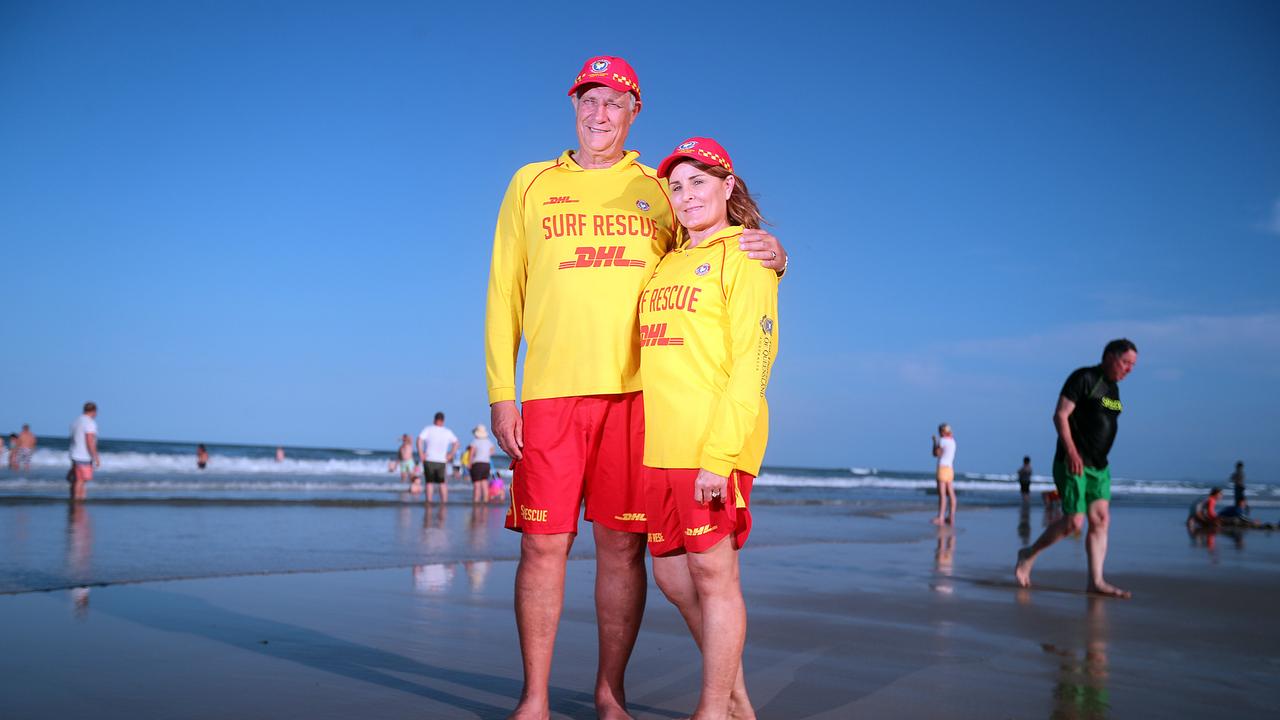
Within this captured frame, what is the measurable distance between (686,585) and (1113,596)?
5316mm

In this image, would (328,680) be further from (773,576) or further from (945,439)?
(945,439)

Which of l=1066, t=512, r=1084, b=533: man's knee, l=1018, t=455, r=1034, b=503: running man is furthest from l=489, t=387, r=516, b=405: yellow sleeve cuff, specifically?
l=1018, t=455, r=1034, b=503: running man

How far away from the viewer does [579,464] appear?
3.09m

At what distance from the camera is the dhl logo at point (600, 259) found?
3.12 m

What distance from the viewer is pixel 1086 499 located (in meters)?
7.09

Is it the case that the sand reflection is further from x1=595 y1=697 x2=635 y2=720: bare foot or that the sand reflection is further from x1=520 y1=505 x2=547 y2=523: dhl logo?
x1=520 y1=505 x2=547 y2=523: dhl logo

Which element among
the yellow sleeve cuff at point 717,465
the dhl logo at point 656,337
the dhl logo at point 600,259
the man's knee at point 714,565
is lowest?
the man's knee at point 714,565

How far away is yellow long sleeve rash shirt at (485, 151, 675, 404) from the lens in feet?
10.1

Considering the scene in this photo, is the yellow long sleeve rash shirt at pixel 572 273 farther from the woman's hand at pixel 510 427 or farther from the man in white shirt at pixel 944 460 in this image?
the man in white shirt at pixel 944 460

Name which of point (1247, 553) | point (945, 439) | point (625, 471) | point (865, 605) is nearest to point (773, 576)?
point (865, 605)

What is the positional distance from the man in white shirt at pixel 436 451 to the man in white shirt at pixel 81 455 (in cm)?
564

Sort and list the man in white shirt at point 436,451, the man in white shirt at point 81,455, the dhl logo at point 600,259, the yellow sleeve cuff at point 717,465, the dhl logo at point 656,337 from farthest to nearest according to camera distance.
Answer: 1. the man in white shirt at point 436,451
2. the man in white shirt at point 81,455
3. the dhl logo at point 600,259
4. the dhl logo at point 656,337
5. the yellow sleeve cuff at point 717,465

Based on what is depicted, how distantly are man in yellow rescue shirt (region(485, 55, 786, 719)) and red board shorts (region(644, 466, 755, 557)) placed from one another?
126 mm

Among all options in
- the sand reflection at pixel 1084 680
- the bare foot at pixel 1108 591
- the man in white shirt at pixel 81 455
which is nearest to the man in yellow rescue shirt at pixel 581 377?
the sand reflection at pixel 1084 680
